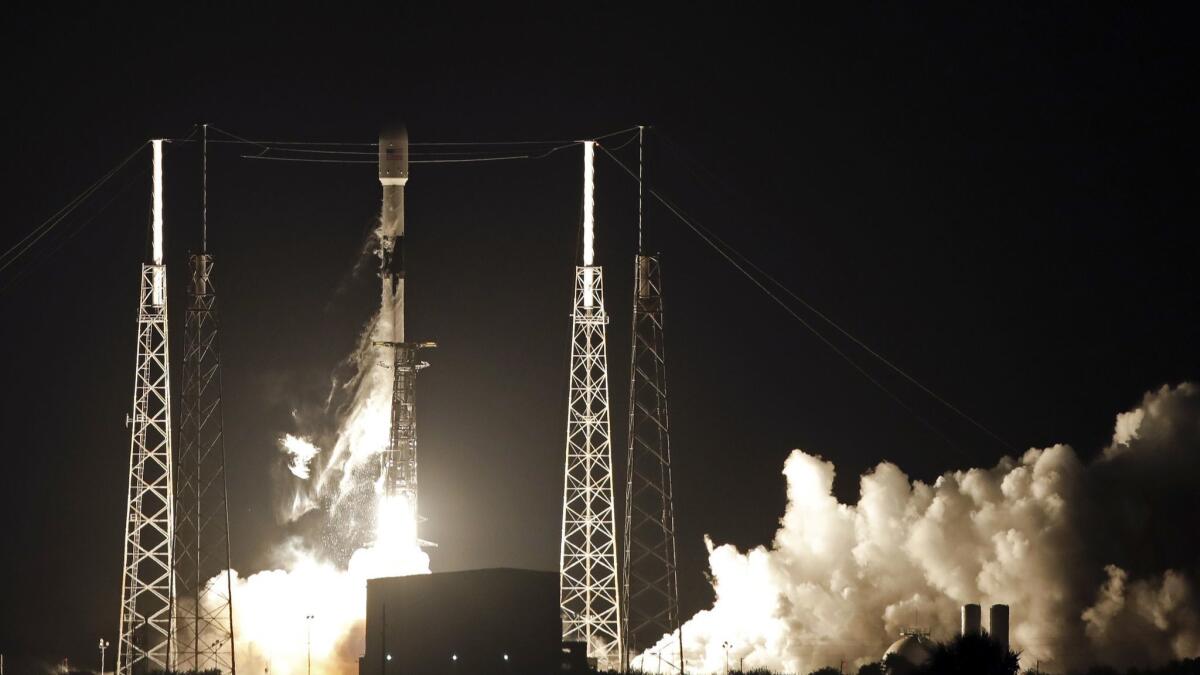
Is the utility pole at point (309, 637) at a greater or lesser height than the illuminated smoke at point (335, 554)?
lesser

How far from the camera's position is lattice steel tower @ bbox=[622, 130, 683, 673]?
62.1 metres

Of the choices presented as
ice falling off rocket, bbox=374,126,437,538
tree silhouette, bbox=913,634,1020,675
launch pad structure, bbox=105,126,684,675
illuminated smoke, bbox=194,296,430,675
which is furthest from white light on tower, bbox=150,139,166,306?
tree silhouette, bbox=913,634,1020,675

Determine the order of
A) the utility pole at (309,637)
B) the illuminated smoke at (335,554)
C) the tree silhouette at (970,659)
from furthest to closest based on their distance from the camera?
the illuminated smoke at (335,554)
the utility pole at (309,637)
the tree silhouette at (970,659)

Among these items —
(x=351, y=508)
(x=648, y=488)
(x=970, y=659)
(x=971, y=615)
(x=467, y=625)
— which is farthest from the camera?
(x=648, y=488)

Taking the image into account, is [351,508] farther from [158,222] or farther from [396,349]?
[158,222]

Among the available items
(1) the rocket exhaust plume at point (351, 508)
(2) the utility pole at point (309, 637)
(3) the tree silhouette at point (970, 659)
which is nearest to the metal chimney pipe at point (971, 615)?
(3) the tree silhouette at point (970, 659)

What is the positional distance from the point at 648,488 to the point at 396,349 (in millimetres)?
25595

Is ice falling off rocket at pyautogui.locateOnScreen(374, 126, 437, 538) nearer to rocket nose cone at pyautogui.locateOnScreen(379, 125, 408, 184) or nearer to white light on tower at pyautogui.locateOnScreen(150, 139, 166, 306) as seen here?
rocket nose cone at pyautogui.locateOnScreen(379, 125, 408, 184)

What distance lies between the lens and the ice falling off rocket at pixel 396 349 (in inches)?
2753

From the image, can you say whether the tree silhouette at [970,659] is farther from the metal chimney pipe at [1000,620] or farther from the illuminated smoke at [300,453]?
the illuminated smoke at [300,453]

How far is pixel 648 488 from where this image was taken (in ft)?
308

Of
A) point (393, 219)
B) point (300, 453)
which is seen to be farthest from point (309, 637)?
point (393, 219)

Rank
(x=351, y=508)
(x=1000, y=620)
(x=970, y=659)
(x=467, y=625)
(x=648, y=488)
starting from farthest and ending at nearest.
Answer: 1. (x=648, y=488)
2. (x=351, y=508)
3. (x=1000, y=620)
4. (x=467, y=625)
5. (x=970, y=659)

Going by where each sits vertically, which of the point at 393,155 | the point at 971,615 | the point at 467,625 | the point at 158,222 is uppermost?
the point at 393,155
